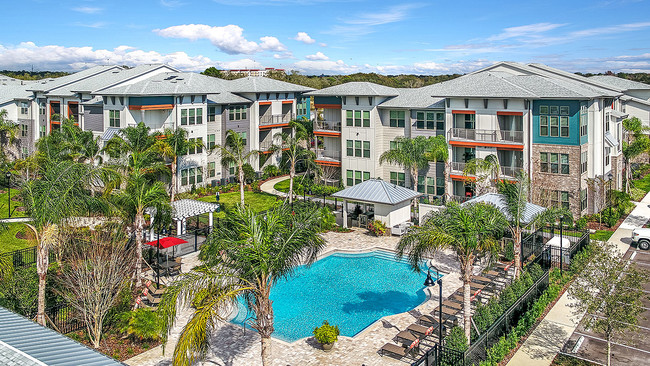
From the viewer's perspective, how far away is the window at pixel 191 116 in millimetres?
44375

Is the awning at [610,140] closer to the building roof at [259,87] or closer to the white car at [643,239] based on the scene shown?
the white car at [643,239]

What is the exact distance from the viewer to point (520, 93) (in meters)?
35.0

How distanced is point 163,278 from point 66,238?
6.93 metres

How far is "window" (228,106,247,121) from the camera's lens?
50.0 metres

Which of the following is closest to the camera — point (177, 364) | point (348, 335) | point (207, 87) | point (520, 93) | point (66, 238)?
point (177, 364)

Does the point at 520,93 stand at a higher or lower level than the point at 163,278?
higher

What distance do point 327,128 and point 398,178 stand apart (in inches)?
328

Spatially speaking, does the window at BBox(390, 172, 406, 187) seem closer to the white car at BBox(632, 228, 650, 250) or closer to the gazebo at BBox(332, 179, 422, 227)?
the gazebo at BBox(332, 179, 422, 227)

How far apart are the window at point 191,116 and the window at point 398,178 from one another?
673 inches

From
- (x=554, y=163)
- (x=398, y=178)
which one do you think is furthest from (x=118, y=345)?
(x=554, y=163)

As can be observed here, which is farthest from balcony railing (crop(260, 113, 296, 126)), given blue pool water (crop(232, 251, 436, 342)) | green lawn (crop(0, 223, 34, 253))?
green lawn (crop(0, 223, 34, 253))

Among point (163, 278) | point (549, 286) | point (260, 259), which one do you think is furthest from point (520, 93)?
point (260, 259)

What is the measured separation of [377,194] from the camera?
33.6 m

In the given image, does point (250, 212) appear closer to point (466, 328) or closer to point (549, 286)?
point (466, 328)
